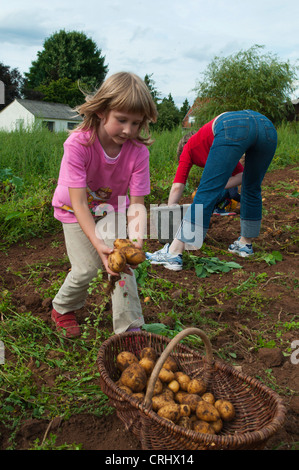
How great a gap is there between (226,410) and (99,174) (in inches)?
54.3

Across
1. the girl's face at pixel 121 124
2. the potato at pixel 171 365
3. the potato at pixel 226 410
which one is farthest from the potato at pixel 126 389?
the girl's face at pixel 121 124

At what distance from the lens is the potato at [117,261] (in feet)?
5.73

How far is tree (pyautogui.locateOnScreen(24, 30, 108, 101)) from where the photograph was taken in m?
39.4

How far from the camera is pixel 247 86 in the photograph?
16.1 m

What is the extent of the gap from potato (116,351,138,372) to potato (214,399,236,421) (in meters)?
0.41

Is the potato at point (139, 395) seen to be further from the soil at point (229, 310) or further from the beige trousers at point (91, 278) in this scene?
the beige trousers at point (91, 278)

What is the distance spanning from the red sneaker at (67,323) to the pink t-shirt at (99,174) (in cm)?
60

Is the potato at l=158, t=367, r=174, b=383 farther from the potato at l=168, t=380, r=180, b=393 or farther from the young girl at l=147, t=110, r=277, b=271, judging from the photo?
the young girl at l=147, t=110, r=277, b=271

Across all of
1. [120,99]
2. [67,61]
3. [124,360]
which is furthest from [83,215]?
[67,61]

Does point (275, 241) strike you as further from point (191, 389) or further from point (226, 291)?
point (191, 389)

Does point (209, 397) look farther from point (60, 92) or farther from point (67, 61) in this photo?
point (67, 61)

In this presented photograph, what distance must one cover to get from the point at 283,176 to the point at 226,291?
573cm

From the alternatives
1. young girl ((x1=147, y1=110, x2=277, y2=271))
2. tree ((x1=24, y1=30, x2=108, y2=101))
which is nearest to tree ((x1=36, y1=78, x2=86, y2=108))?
tree ((x1=24, y1=30, x2=108, y2=101))

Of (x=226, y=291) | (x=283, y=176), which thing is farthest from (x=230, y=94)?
(x=226, y=291)
